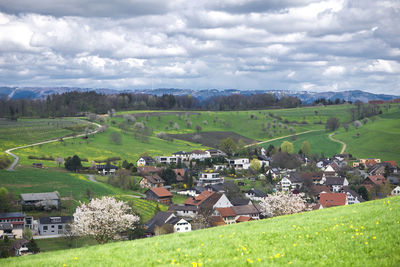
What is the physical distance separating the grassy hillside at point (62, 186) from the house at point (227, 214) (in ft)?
38.0

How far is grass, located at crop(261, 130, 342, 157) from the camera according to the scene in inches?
5506

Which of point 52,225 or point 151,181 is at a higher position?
point 52,225

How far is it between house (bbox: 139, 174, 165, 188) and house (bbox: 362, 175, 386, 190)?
48.5 metres

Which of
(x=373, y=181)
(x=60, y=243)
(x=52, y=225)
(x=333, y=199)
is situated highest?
(x=52, y=225)

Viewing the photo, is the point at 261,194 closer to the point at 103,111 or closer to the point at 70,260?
the point at 70,260

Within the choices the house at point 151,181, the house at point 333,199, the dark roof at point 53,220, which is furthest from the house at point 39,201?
the house at point 333,199

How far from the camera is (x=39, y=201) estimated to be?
64.3 m

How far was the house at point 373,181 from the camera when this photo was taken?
3634 inches

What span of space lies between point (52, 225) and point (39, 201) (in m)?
9.80

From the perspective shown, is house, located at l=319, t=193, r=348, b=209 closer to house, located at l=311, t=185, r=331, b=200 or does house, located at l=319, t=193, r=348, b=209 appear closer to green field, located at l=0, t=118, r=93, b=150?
house, located at l=311, t=185, r=331, b=200

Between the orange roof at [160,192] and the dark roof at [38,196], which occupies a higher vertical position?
the dark roof at [38,196]

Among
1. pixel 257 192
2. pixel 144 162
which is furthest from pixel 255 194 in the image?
pixel 144 162

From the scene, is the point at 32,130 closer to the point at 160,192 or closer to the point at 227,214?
the point at 160,192

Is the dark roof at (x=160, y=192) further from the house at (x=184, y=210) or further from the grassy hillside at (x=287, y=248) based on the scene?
the grassy hillside at (x=287, y=248)
